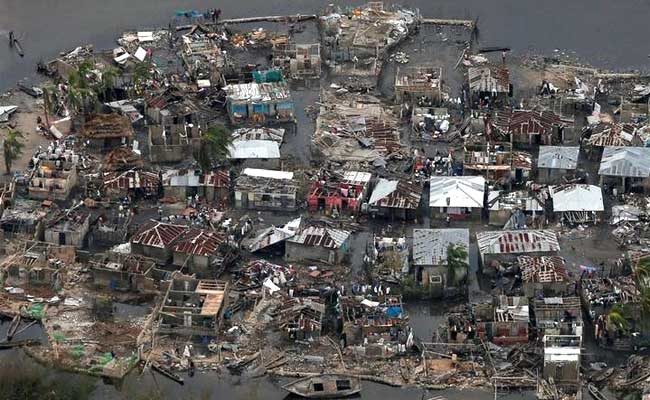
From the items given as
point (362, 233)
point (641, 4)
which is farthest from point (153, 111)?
point (641, 4)

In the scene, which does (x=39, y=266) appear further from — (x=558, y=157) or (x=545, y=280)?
(x=558, y=157)

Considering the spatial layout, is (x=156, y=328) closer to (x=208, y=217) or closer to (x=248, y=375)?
(x=248, y=375)

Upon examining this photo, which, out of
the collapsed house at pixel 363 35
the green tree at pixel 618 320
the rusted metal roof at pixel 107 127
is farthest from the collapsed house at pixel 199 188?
the green tree at pixel 618 320

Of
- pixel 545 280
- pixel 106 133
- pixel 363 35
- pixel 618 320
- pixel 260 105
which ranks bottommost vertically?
pixel 618 320

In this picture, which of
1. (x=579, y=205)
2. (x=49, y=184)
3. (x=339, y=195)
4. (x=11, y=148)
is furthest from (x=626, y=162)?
(x=11, y=148)

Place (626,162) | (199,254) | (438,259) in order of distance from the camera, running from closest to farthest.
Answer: (438,259) < (199,254) < (626,162)

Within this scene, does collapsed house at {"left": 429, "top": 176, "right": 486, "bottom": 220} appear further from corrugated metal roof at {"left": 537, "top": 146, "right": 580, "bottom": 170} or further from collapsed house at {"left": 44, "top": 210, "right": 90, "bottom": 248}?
collapsed house at {"left": 44, "top": 210, "right": 90, "bottom": 248}

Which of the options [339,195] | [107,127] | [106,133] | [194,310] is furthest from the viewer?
[107,127]
